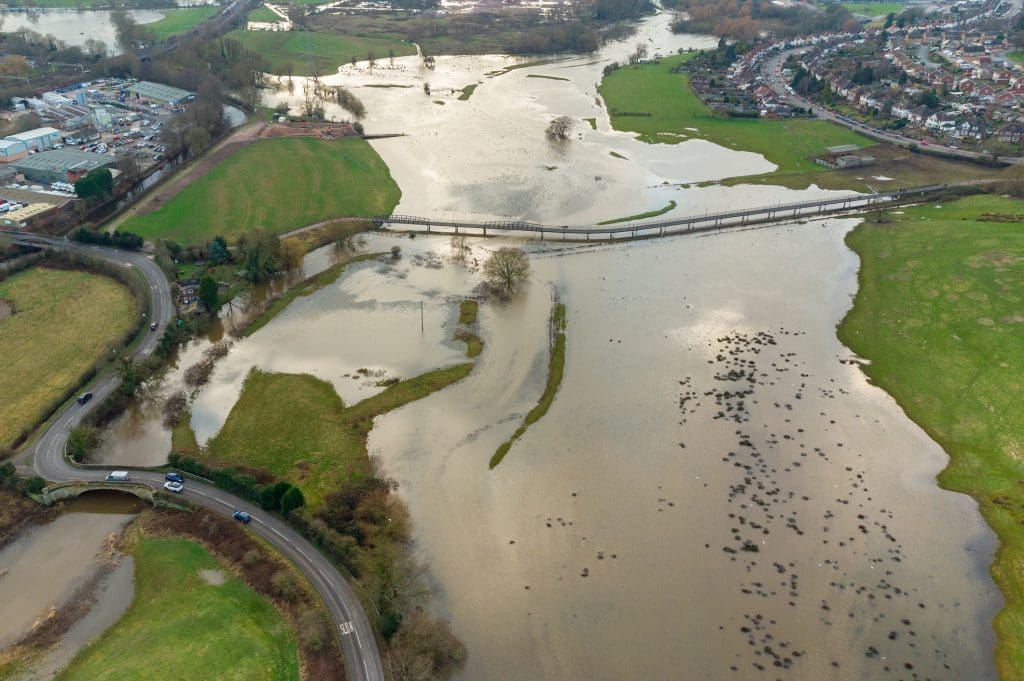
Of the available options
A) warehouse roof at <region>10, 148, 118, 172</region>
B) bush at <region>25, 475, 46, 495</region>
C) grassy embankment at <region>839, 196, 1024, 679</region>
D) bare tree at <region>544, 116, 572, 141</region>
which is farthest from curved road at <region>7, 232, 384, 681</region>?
bare tree at <region>544, 116, 572, 141</region>

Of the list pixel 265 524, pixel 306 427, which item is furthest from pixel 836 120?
pixel 265 524

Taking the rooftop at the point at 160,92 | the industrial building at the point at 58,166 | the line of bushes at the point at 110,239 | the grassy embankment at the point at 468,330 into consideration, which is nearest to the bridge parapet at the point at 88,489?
the grassy embankment at the point at 468,330

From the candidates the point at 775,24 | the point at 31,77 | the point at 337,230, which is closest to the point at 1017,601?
the point at 337,230

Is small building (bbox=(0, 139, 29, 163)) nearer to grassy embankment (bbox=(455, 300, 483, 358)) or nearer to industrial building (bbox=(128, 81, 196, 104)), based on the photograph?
industrial building (bbox=(128, 81, 196, 104))

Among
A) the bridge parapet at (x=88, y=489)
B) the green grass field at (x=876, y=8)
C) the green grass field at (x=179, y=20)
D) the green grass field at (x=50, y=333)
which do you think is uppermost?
the green grass field at (x=876, y=8)

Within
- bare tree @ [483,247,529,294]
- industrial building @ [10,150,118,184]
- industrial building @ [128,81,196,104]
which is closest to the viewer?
bare tree @ [483,247,529,294]

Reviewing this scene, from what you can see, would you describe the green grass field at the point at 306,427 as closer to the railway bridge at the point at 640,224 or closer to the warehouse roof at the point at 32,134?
the railway bridge at the point at 640,224

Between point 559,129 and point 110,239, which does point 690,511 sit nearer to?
point 110,239
